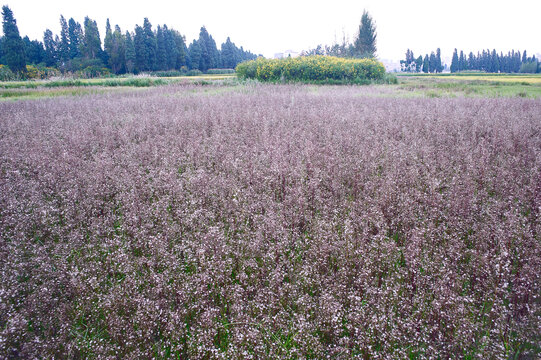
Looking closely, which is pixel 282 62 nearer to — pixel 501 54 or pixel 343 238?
pixel 343 238

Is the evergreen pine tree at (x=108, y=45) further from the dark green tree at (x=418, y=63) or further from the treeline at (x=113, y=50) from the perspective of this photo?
the dark green tree at (x=418, y=63)

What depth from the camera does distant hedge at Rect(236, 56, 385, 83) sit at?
23359 mm

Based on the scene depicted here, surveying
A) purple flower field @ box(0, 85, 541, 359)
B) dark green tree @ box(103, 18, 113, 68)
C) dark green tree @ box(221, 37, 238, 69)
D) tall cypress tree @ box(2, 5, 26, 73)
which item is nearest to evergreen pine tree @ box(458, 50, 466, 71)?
dark green tree @ box(221, 37, 238, 69)

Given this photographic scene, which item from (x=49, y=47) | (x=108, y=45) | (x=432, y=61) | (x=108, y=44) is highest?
(x=432, y=61)

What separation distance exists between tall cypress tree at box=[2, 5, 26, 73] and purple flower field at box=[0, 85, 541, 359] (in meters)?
51.2

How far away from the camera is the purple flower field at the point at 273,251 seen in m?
1.97

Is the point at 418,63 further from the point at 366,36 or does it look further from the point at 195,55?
the point at 195,55

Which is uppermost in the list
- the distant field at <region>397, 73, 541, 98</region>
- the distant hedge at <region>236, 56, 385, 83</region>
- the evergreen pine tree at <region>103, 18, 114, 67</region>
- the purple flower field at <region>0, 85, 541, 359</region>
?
the evergreen pine tree at <region>103, 18, 114, 67</region>

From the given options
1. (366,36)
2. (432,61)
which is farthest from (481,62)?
(366,36)

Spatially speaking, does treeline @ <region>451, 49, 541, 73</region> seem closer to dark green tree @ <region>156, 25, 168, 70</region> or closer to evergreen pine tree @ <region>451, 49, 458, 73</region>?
evergreen pine tree @ <region>451, 49, 458, 73</region>

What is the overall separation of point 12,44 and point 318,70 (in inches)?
1937

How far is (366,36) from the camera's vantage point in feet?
153

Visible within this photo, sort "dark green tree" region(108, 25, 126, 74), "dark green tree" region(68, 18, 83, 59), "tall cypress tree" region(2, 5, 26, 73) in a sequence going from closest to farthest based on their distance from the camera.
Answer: "tall cypress tree" region(2, 5, 26, 73)
"dark green tree" region(108, 25, 126, 74)
"dark green tree" region(68, 18, 83, 59)

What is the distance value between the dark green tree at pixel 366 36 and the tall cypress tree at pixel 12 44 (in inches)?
2159
